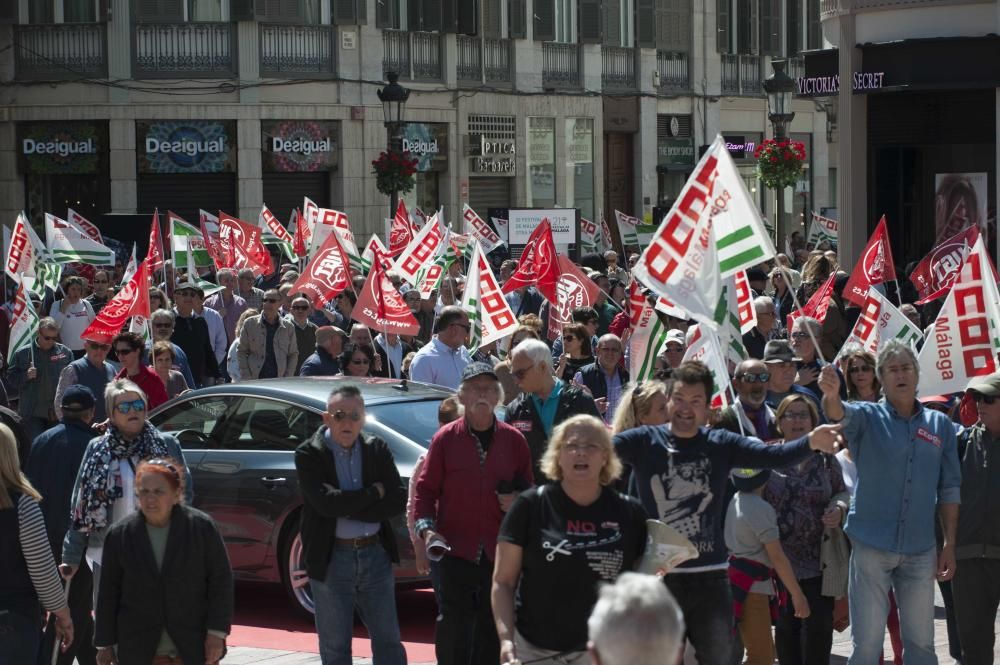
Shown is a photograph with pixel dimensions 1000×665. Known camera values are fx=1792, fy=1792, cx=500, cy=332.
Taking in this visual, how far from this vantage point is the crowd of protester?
6551mm

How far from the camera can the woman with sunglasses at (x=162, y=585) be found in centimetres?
718

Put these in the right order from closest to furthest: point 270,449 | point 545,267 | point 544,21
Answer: point 270,449 → point 545,267 → point 544,21

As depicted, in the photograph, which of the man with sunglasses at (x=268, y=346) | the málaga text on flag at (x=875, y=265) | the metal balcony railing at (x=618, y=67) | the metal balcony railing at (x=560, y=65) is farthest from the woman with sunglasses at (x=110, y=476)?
the metal balcony railing at (x=618, y=67)

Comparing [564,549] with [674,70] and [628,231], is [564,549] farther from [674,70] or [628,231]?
[674,70]

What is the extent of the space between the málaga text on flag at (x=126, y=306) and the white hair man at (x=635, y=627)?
1064 cm

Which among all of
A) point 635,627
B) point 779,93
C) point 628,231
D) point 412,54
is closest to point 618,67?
point 412,54

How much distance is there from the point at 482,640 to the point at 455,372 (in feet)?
16.6

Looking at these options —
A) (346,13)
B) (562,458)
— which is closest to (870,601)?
(562,458)

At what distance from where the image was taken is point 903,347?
317 inches

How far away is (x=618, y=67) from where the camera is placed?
44.4m

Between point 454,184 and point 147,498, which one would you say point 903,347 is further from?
point 454,184

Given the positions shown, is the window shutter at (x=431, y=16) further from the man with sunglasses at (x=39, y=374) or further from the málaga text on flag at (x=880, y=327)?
the málaga text on flag at (x=880, y=327)

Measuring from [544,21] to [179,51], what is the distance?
1003 centimetres

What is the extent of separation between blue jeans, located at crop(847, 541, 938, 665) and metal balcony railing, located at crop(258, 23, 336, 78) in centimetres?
2888
